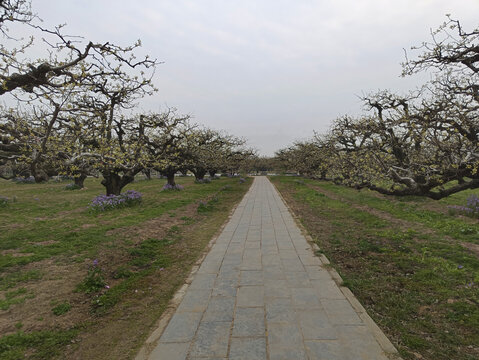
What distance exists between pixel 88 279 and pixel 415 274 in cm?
666

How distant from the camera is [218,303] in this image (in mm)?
4066

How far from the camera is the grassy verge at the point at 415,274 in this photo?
3236 millimetres

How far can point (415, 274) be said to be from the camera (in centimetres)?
507

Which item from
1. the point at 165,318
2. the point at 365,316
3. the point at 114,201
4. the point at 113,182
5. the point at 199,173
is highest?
the point at 199,173

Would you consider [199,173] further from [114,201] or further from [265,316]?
[265,316]

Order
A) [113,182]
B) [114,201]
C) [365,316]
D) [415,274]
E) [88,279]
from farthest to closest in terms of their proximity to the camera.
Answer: [113,182] → [114,201] → [415,274] → [88,279] → [365,316]

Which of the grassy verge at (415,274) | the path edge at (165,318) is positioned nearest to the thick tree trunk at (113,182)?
the path edge at (165,318)

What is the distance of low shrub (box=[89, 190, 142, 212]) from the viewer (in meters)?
12.0

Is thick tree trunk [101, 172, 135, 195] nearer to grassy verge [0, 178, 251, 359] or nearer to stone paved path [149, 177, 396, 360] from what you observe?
grassy verge [0, 178, 251, 359]

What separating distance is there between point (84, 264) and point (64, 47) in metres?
5.08

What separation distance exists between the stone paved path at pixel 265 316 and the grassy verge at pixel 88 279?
53 cm

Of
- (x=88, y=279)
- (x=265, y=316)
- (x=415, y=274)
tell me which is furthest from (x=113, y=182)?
(x=415, y=274)

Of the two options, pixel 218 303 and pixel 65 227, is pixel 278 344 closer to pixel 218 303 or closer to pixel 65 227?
pixel 218 303

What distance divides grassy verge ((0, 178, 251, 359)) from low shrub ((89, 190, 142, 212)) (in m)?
2.01
